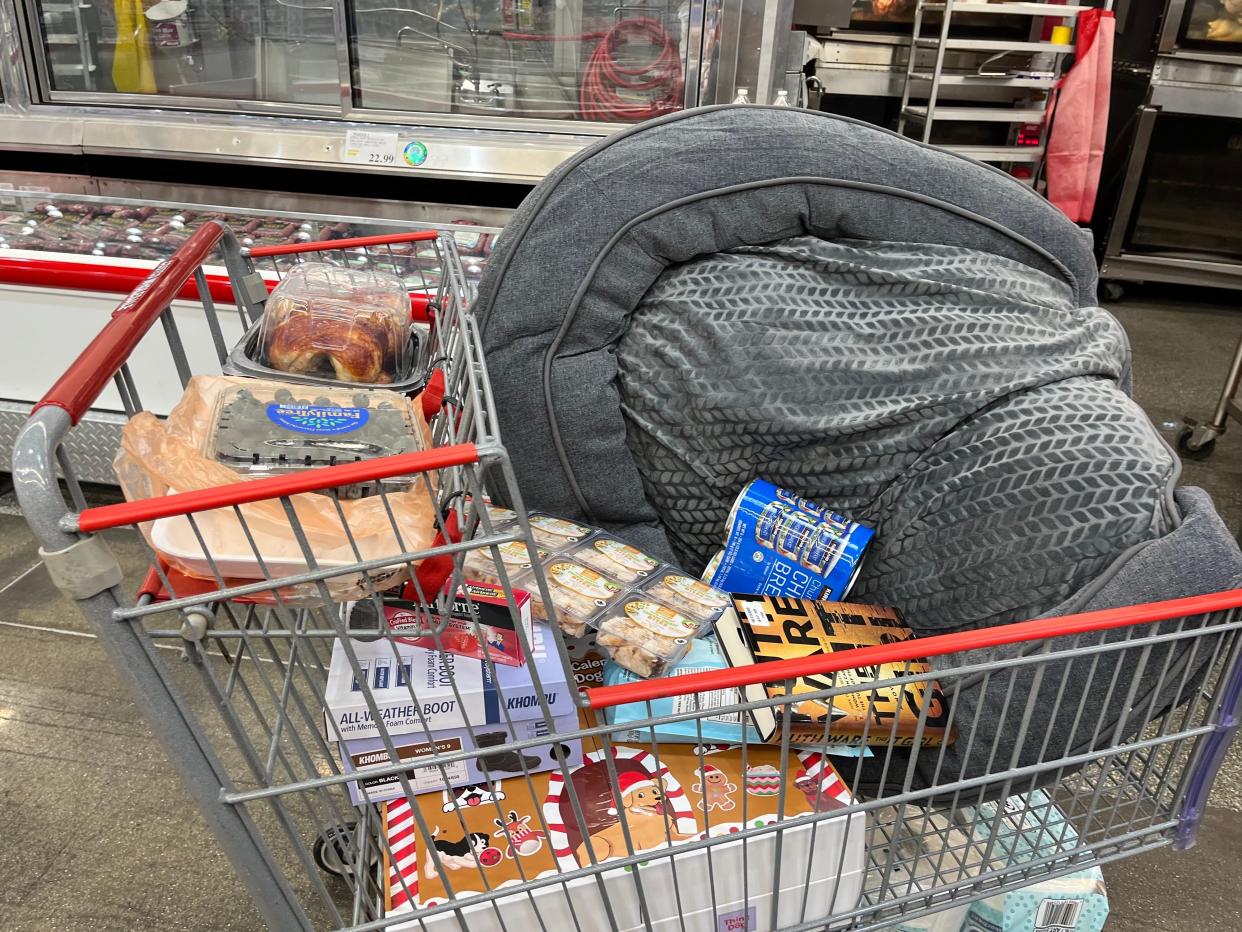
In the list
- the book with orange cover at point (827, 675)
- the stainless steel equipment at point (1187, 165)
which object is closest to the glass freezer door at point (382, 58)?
the book with orange cover at point (827, 675)

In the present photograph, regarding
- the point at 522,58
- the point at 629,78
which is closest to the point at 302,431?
the point at 629,78

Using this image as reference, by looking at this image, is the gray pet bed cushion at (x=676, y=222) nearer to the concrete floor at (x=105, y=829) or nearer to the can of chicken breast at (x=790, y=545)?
the can of chicken breast at (x=790, y=545)

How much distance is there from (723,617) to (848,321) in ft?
1.51

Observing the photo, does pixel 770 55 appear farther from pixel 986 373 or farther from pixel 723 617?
pixel 723 617

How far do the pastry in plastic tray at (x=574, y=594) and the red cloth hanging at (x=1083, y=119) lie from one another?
344 centimetres

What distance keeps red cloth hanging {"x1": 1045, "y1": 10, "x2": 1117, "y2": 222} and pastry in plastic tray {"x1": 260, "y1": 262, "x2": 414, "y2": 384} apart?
11.4 ft

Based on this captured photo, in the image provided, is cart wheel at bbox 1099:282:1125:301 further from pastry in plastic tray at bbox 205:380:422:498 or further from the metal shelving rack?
pastry in plastic tray at bbox 205:380:422:498

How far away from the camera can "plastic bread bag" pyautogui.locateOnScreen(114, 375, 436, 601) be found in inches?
31.6

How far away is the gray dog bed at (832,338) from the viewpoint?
1.20 m

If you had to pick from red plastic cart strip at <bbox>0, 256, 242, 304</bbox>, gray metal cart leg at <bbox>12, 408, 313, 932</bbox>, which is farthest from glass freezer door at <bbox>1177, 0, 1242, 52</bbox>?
gray metal cart leg at <bbox>12, 408, 313, 932</bbox>

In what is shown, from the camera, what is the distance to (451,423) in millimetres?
1024

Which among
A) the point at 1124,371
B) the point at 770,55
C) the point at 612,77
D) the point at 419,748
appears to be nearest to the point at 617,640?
the point at 419,748

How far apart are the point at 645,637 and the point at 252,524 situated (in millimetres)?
528

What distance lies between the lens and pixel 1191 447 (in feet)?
9.71
